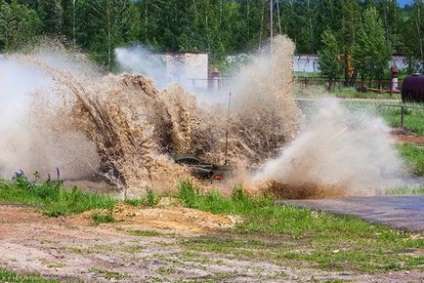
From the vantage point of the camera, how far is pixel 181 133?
2880 cm

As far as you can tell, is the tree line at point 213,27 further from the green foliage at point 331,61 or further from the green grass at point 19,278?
the green grass at point 19,278

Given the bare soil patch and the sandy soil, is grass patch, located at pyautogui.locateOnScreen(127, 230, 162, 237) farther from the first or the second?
the bare soil patch

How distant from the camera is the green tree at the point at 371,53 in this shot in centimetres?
7638

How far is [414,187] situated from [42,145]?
999 centimetres

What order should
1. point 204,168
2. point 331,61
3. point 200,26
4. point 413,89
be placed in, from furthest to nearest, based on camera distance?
point 200,26, point 331,61, point 413,89, point 204,168

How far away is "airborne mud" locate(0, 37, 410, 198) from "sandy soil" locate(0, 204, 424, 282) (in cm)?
596

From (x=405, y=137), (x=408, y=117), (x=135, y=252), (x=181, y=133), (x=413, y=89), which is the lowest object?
(x=405, y=137)

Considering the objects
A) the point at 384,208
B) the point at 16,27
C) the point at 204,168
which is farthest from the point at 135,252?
the point at 16,27

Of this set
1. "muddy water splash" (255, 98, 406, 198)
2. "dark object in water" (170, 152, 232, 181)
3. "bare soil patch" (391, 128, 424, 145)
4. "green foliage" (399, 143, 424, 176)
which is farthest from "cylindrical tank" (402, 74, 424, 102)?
"dark object in water" (170, 152, 232, 181)

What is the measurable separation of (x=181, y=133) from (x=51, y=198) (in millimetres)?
8110

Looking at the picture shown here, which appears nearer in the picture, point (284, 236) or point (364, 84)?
point (284, 236)

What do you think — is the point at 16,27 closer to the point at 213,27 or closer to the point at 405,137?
the point at 213,27

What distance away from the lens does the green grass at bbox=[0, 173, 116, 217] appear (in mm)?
19516

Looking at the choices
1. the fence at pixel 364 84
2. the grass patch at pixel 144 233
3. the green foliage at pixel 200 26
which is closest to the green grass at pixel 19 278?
the grass patch at pixel 144 233
